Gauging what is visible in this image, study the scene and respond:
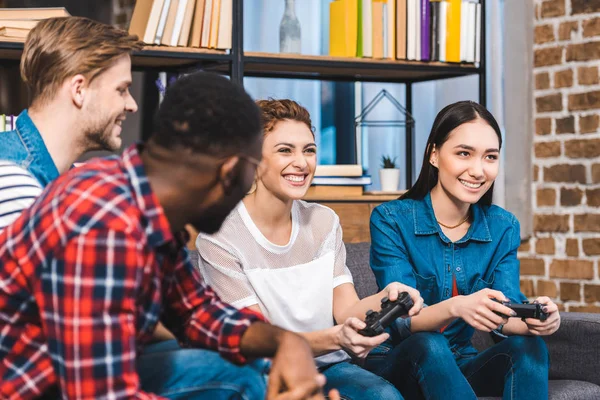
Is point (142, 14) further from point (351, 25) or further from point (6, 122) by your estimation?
point (351, 25)

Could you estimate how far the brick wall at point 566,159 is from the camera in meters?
3.41

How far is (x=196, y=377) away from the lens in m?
1.24

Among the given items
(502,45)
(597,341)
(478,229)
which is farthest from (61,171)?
(502,45)

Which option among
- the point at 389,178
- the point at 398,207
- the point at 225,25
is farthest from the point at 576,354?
the point at 225,25

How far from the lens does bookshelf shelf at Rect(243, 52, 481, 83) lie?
316 cm

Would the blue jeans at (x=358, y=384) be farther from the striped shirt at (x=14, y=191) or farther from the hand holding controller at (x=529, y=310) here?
the striped shirt at (x=14, y=191)

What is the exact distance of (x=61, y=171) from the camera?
1.70 metres

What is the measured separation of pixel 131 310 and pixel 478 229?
4.52ft

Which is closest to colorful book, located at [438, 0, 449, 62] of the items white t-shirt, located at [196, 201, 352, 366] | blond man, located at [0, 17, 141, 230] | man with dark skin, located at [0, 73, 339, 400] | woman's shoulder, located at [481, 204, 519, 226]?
woman's shoulder, located at [481, 204, 519, 226]

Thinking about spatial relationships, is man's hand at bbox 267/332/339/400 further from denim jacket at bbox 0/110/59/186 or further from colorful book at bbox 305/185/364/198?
colorful book at bbox 305/185/364/198

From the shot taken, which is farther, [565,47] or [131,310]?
[565,47]

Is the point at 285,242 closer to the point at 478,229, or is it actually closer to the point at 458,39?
the point at 478,229

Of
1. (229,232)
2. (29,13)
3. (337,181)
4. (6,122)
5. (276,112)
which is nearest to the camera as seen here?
(229,232)

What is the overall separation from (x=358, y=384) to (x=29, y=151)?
858 millimetres
